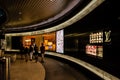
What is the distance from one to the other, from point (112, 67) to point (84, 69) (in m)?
2.81

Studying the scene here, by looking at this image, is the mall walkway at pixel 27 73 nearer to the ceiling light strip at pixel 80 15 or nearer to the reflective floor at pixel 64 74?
the reflective floor at pixel 64 74

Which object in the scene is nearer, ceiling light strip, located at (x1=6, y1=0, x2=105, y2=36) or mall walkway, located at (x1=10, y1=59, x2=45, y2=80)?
ceiling light strip, located at (x1=6, y1=0, x2=105, y2=36)

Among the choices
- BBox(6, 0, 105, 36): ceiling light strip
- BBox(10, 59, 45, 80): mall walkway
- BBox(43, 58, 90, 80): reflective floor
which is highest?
BBox(6, 0, 105, 36): ceiling light strip

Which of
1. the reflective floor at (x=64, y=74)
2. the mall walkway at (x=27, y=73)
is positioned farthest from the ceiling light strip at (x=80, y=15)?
the mall walkway at (x=27, y=73)

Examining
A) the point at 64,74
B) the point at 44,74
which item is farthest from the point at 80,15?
the point at 44,74

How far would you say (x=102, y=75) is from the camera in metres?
4.45

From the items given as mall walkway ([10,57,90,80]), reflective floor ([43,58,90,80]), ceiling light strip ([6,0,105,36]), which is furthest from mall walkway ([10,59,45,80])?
ceiling light strip ([6,0,105,36])

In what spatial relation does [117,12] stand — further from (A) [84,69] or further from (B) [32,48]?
Answer: (B) [32,48]

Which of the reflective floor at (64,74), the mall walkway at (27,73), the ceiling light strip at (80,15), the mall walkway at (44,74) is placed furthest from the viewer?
the reflective floor at (64,74)

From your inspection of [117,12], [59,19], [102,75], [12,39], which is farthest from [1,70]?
[12,39]

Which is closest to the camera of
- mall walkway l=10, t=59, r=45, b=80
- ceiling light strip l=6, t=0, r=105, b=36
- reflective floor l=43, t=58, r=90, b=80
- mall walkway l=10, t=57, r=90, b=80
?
ceiling light strip l=6, t=0, r=105, b=36

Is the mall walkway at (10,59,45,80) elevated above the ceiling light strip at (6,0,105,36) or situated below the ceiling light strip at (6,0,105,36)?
below

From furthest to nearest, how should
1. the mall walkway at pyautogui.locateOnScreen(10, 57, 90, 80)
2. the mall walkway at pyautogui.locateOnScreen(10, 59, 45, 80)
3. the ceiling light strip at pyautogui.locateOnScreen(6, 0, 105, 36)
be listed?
the mall walkway at pyautogui.locateOnScreen(10, 57, 90, 80), the mall walkway at pyautogui.locateOnScreen(10, 59, 45, 80), the ceiling light strip at pyautogui.locateOnScreen(6, 0, 105, 36)

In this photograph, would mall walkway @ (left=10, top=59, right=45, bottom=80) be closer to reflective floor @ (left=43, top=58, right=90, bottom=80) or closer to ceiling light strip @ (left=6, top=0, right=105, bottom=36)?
reflective floor @ (left=43, top=58, right=90, bottom=80)
